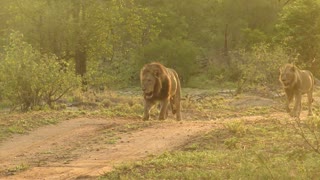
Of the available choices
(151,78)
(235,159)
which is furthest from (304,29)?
(235,159)

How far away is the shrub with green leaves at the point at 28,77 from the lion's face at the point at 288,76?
635 cm

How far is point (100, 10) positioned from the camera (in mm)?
30547

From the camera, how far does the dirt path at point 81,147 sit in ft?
30.7

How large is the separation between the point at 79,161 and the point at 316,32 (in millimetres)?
29264

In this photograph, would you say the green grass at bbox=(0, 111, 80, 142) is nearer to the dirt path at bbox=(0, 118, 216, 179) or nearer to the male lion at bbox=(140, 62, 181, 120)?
the dirt path at bbox=(0, 118, 216, 179)

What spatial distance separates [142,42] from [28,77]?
20.5m

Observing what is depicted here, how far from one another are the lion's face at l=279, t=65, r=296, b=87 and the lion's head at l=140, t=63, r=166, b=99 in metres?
4.35

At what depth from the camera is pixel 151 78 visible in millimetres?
14969

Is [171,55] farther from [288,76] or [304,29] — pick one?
[288,76]

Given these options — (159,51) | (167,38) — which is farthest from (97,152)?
(167,38)

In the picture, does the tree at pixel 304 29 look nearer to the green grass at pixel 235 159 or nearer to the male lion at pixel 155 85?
the male lion at pixel 155 85

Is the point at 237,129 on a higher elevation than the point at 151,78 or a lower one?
lower

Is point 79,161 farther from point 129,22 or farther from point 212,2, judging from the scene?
point 212,2

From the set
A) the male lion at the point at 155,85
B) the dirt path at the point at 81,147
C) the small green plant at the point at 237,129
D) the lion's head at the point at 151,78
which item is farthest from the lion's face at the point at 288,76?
the small green plant at the point at 237,129
